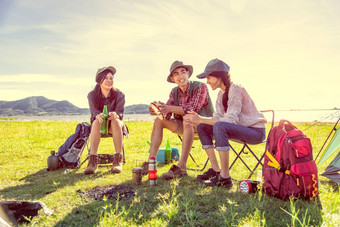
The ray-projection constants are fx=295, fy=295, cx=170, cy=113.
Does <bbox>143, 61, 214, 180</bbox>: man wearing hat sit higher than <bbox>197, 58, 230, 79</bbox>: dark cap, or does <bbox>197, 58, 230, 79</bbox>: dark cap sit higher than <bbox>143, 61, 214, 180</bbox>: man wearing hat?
<bbox>197, 58, 230, 79</bbox>: dark cap

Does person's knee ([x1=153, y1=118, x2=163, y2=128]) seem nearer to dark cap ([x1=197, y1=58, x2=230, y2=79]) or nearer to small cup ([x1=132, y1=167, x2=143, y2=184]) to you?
small cup ([x1=132, y1=167, x2=143, y2=184])

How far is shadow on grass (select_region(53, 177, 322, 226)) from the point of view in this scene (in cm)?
255

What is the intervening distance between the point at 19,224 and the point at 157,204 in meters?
1.31

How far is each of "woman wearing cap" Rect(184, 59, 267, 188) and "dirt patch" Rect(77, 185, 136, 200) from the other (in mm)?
1007

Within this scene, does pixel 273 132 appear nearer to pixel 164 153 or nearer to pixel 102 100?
pixel 164 153

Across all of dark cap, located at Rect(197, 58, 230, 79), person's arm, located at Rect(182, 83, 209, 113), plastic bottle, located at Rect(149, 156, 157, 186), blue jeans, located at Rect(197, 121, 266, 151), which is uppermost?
dark cap, located at Rect(197, 58, 230, 79)

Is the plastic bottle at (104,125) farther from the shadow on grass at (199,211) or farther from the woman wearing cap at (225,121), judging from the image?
the shadow on grass at (199,211)

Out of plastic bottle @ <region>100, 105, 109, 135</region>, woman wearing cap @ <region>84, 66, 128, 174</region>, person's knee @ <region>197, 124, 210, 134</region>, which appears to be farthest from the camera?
plastic bottle @ <region>100, 105, 109, 135</region>

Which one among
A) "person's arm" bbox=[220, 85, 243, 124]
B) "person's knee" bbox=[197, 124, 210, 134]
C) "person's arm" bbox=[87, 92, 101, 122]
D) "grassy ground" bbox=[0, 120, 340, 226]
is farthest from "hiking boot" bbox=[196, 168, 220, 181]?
"person's arm" bbox=[87, 92, 101, 122]

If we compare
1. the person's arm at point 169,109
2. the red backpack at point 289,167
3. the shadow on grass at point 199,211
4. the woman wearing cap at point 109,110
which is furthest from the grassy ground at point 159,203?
the person's arm at point 169,109

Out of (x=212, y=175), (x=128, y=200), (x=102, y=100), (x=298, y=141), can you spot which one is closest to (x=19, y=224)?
(x=128, y=200)

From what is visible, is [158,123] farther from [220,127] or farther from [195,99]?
[220,127]

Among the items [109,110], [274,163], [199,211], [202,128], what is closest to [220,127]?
[202,128]

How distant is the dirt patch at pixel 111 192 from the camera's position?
11.3 ft
